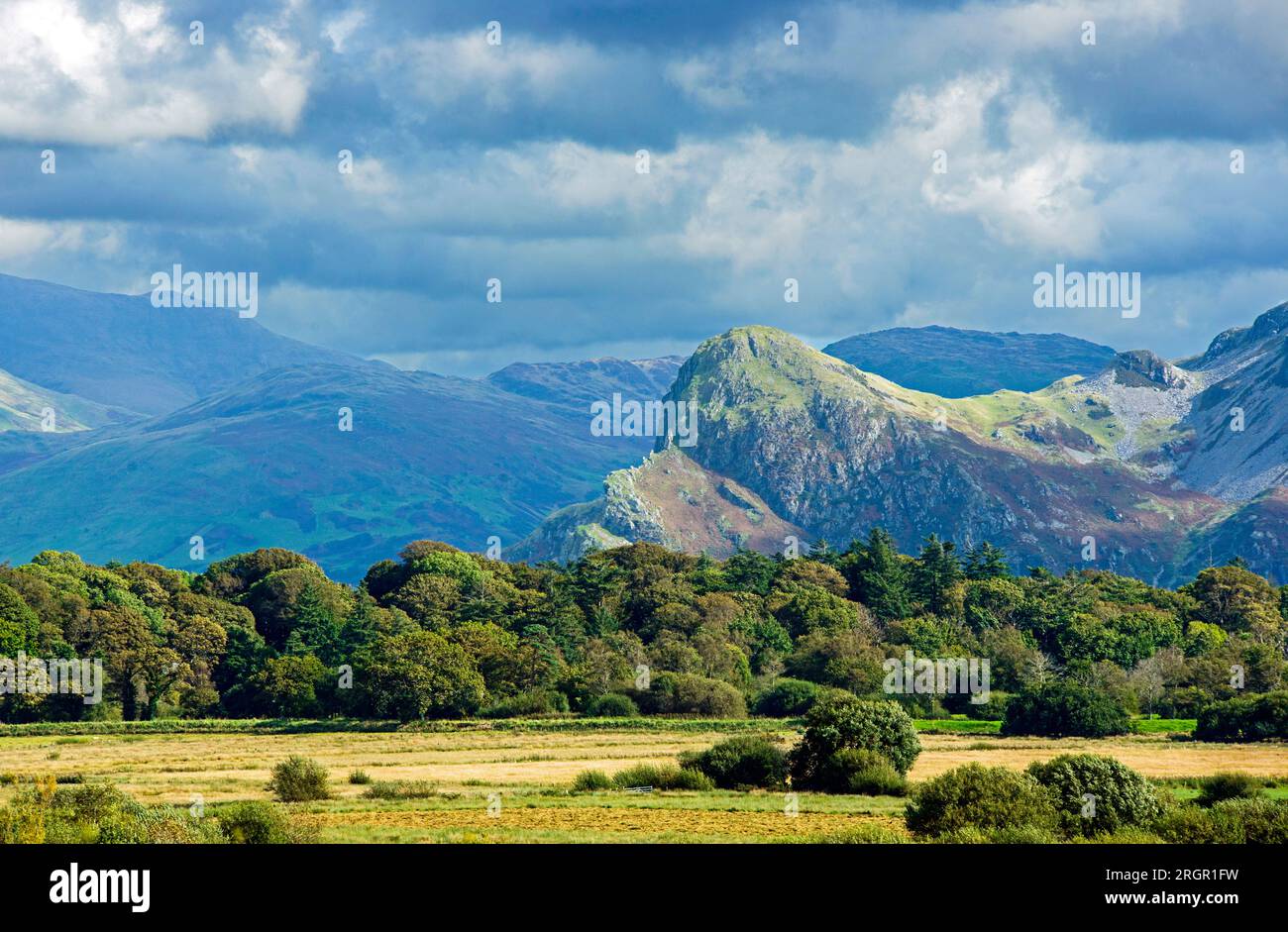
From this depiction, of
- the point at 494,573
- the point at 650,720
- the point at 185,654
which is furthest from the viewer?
the point at 494,573

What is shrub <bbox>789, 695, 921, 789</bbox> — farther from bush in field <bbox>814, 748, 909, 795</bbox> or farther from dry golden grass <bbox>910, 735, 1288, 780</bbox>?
dry golden grass <bbox>910, 735, 1288, 780</bbox>

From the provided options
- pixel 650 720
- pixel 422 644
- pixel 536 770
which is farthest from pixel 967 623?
pixel 536 770

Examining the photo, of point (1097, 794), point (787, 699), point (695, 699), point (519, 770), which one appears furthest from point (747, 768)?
point (787, 699)

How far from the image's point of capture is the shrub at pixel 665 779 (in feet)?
239

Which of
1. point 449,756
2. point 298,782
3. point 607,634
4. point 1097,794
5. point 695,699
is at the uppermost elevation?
point 607,634

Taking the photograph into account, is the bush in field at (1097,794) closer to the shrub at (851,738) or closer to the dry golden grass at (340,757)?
the shrub at (851,738)

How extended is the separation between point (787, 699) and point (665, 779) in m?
54.9

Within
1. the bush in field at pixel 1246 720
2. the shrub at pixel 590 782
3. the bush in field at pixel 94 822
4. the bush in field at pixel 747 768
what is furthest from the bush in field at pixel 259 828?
the bush in field at pixel 1246 720

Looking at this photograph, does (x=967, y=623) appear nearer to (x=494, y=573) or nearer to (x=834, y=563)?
(x=834, y=563)

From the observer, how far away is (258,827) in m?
43.0

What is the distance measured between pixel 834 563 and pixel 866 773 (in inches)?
4842

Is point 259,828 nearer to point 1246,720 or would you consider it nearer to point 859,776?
point 859,776

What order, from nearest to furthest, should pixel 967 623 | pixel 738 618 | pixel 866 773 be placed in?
pixel 866 773
pixel 738 618
pixel 967 623
